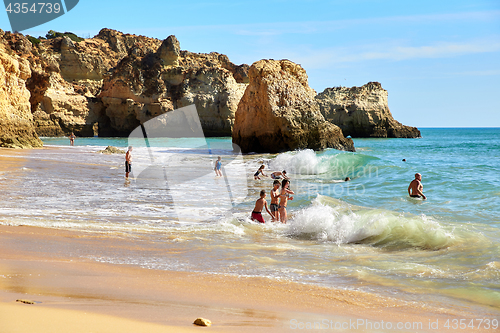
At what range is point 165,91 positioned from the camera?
2048 inches

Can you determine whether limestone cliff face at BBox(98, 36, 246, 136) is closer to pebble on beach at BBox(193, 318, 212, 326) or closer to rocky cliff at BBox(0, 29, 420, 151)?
rocky cliff at BBox(0, 29, 420, 151)

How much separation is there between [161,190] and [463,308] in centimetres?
879

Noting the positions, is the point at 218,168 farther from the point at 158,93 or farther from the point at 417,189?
the point at 158,93

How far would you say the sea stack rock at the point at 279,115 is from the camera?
77.8 feet

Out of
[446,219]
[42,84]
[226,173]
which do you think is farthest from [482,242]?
[42,84]

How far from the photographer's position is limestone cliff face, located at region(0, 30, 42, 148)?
71.9 feet

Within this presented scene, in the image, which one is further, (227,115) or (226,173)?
(227,115)

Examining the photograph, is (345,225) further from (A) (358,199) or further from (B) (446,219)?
(A) (358,199)

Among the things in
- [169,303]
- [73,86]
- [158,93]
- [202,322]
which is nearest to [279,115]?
[169,303]

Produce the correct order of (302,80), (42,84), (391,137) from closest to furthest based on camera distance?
(302,80) → (42,84) → (391,137)

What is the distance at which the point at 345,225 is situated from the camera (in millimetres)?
7098

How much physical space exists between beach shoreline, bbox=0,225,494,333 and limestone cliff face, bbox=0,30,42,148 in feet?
68.1

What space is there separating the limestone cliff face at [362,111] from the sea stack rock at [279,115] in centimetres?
3349

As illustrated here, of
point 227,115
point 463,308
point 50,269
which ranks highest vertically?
point 227,115
